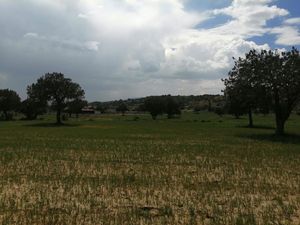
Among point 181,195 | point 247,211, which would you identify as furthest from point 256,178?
point 247,211

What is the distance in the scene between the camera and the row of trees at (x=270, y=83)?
57531 mm

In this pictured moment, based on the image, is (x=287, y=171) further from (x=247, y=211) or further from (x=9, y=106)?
(x=9, y=106)

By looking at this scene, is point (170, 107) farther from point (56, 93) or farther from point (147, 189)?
point (147, 189)

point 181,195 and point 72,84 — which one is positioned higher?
point 72,84

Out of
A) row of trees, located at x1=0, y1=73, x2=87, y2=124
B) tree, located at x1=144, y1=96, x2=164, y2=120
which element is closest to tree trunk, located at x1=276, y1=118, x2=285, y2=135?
row of trees, located at x1=0, y1=73, x2=87, y2=124

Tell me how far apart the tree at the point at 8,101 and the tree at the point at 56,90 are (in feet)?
127

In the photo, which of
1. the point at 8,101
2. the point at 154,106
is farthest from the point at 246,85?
the point at 8,101

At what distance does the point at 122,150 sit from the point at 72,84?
74.0m

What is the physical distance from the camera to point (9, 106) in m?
145

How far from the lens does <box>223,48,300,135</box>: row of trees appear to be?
2265 inches

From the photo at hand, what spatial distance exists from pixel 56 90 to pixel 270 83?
59.1 meters

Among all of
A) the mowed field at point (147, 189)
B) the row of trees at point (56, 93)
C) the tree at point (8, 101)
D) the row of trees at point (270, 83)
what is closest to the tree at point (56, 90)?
the row of trees at point (56, 93)

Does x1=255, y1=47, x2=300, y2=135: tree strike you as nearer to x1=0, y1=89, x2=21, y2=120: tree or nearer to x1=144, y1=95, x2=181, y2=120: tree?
x1=144, y1=95, x2=181, y2=120: tree

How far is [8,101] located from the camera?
474ft
